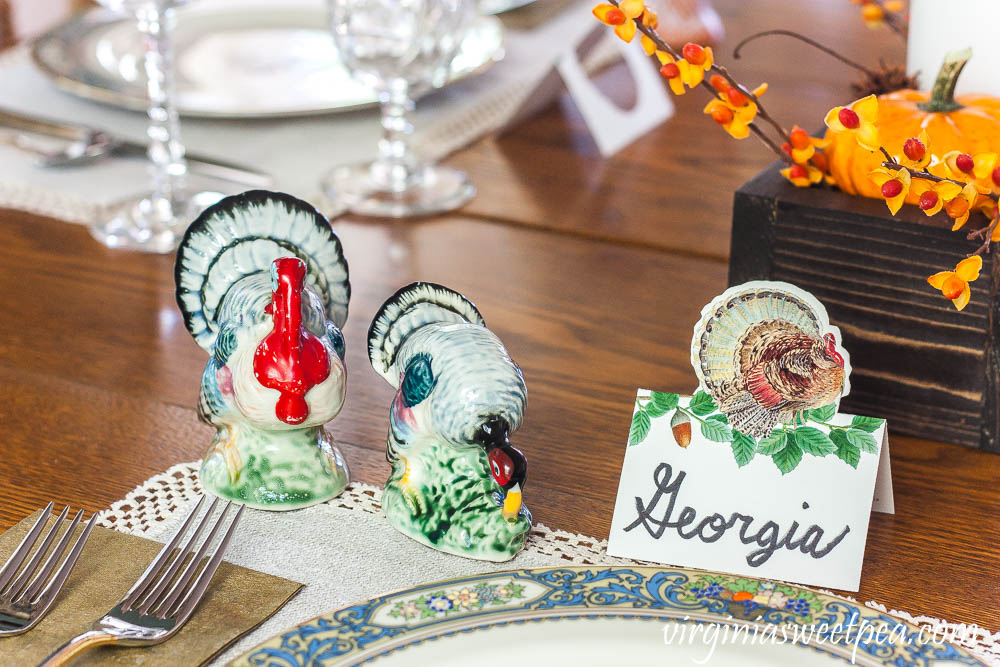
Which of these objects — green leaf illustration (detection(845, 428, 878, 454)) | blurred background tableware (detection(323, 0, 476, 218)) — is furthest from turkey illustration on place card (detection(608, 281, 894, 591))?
blurred background tableware (detection(323, 0, 476, 218))

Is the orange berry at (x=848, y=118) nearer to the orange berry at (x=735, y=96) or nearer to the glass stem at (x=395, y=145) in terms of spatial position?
the orange berry at (x=735, y=96)

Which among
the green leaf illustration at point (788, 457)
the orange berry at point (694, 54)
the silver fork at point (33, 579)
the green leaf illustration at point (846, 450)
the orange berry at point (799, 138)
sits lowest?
the silver fork at point (33, 579)

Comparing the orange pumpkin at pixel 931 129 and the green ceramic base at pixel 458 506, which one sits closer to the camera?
the green ceramic base at pixel 458 506

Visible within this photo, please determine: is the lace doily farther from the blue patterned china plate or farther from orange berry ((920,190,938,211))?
orange berry ((920,190,938,211))

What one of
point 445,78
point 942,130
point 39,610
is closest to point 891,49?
point 445,78

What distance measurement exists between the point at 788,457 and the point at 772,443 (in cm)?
1

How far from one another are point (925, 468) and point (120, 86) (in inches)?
38.5

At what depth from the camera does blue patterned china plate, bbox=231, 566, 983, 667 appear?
51cm

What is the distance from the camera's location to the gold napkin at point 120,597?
542 millimetres

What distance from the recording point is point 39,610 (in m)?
0.56

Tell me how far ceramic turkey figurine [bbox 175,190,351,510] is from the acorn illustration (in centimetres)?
18

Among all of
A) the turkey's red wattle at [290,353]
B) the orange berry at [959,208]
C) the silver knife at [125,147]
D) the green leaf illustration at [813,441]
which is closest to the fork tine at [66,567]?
the turkey's red wattle at [290,353]

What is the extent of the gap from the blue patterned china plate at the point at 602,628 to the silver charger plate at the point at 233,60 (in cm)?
86

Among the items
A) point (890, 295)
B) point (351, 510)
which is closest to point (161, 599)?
point (351, 510)
